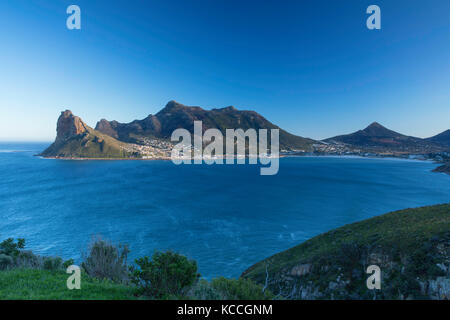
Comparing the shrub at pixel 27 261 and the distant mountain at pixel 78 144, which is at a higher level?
the distant mountain at pixel 78 144

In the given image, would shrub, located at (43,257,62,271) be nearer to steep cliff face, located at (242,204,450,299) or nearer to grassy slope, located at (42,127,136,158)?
steep cliff face, located at (242,204,450,299)

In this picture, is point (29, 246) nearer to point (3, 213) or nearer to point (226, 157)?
point (3, 213)

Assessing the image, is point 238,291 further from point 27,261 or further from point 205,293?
point 27,261

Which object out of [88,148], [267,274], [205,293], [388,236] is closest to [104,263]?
[205,293]

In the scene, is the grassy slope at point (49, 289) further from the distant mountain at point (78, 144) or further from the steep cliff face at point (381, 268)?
the distant mountain at point (78, 144)

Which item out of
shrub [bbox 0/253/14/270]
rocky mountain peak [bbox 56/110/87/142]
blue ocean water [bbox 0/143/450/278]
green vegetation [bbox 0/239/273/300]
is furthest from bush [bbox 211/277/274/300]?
rocky mountain peak [bbox 56/110/87/142]

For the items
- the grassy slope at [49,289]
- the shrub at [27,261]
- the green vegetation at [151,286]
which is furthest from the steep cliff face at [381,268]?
the shrub at [27,261]
